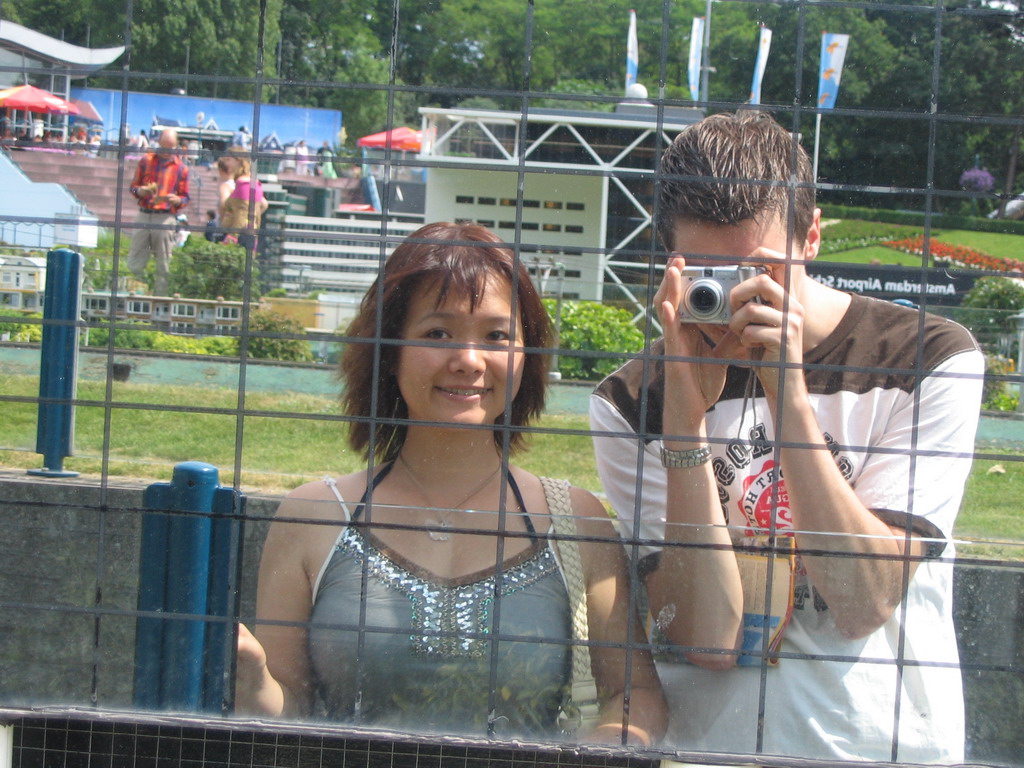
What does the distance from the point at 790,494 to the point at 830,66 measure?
61 centimetres

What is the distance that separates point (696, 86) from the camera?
1571mm

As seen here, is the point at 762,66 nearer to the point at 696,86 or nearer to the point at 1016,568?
the point at 696,86

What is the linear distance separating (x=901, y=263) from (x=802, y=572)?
1.60ft

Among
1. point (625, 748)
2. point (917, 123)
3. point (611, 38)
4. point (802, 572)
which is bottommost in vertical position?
point (625, 748)

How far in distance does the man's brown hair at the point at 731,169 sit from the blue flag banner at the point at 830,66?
0.25 feet

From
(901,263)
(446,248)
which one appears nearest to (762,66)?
(901,263)

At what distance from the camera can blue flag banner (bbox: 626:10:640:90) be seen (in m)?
1.55

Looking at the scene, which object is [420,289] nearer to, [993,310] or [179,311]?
[179,311]

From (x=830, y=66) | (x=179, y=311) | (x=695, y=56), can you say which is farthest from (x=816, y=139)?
(x=179, y=311)

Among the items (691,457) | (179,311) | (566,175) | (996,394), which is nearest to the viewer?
(566,175)

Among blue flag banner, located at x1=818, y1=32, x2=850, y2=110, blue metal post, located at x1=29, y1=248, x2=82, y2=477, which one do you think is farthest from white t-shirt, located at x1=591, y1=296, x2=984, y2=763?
blue metal post, located at x1=29, y1=248, x2=82, y2=477

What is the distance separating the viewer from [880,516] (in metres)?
1.64

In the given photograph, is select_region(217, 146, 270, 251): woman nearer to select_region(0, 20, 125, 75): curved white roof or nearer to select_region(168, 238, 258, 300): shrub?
select_region(168, 238, 258, 300): shrub

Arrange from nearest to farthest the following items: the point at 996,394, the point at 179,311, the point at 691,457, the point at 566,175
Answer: the point at 566,175
the point at 691,457
the point at 179,311
the point at 996,394
